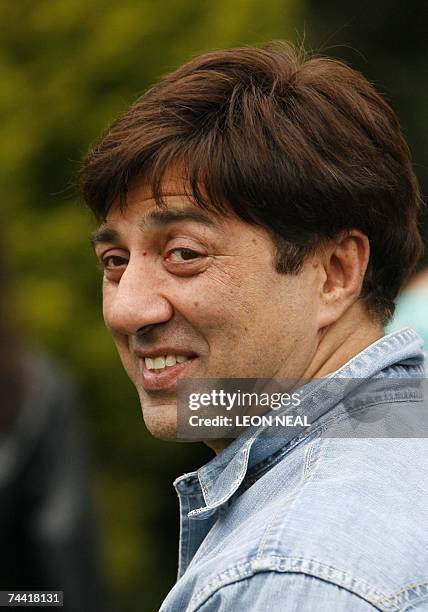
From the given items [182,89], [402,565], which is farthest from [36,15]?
[402,565]

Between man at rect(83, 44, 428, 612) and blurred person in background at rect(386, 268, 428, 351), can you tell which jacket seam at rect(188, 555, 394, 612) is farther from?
blurred person in background at rect(386, 268, 428, 351)

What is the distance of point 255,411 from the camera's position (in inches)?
83.6

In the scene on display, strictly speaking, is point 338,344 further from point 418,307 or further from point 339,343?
point 418,307

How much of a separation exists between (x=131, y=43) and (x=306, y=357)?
12.6 ft

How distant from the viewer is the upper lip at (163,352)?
7.08 feet

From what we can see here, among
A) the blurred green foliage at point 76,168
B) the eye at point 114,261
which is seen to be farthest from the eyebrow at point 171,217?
the blurred green foliage at point 76,168

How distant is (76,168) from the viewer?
537cm

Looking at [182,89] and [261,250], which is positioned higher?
[182,89]

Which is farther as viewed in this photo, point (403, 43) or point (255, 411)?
point (403, 43)

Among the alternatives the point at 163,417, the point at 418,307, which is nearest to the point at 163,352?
the point at 163,417

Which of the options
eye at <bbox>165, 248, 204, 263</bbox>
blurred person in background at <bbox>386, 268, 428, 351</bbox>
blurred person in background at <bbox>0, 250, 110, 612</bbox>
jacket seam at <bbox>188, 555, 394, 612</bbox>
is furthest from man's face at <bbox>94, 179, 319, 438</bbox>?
blurred person in background at <bbox>0, 250, 110, 612</bbox>

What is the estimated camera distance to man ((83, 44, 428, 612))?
2006mm

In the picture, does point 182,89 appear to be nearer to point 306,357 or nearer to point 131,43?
point 306,357

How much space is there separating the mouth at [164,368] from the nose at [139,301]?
0.25 feet
